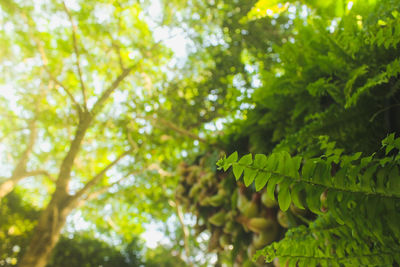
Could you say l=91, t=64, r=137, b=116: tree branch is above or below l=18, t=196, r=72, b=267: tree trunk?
above

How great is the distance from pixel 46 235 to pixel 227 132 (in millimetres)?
2487

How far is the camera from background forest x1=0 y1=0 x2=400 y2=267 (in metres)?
0.47

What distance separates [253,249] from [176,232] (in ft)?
17.1

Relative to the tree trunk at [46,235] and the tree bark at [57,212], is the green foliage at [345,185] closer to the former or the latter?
the tree bark at [57,212]

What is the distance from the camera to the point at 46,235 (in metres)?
2.93

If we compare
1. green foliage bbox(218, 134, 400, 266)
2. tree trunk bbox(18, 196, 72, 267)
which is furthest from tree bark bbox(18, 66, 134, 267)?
green foliage bbox(218, 134, 400, 266)

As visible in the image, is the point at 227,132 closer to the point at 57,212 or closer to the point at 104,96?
the point at 104,96

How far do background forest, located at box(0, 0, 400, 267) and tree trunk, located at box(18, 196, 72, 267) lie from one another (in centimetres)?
1

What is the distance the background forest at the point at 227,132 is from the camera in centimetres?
47

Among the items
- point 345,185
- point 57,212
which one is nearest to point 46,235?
point 57,212

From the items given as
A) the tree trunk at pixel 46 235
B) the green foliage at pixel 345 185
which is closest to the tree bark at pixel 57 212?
the tree trunk at pixel 46 235

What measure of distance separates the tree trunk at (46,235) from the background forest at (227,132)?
0.05 ft

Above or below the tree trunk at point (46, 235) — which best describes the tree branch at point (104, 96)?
above

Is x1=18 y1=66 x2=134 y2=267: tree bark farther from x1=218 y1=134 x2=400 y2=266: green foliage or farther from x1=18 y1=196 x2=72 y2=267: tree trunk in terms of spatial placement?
x1=218 y1=134 x2=400 y2=266: green foliage
